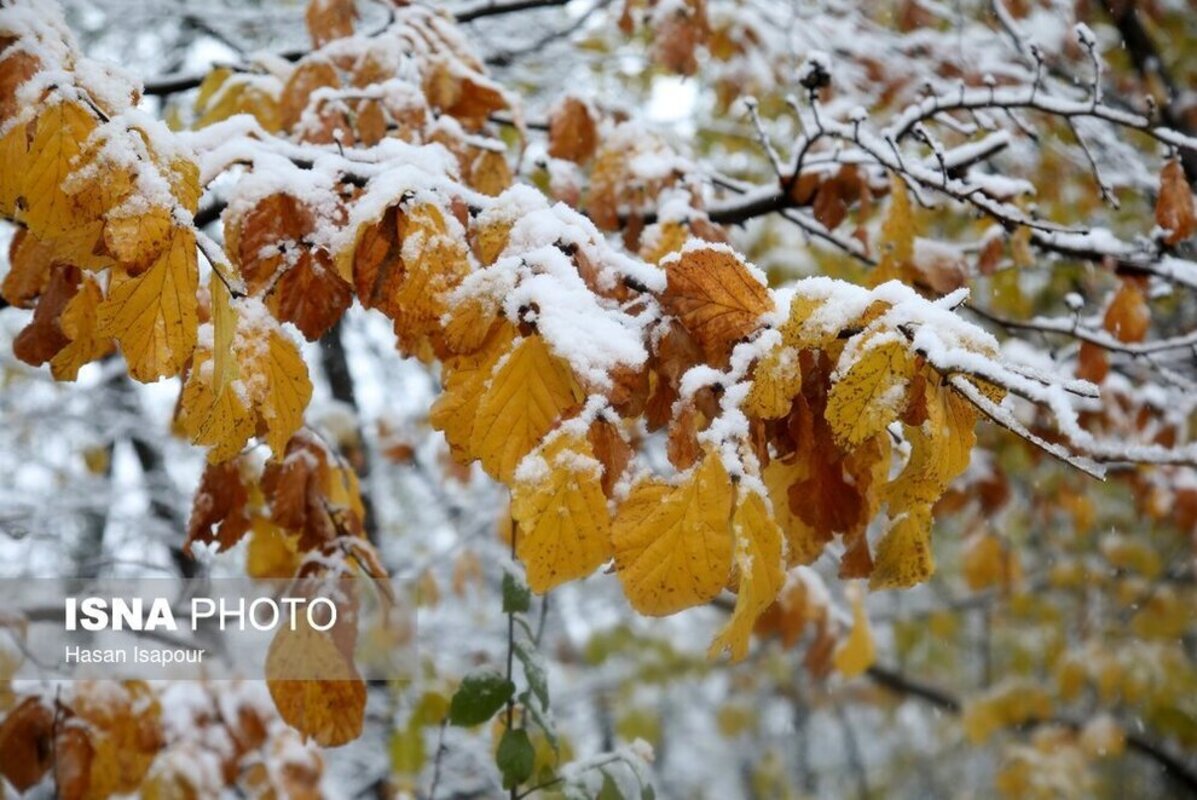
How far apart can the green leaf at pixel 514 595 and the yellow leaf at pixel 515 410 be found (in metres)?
0.57

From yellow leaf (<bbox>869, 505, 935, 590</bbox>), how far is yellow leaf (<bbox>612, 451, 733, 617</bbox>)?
0.27 metres

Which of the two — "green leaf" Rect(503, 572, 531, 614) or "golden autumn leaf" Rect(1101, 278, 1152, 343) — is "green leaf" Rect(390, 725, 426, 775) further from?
"golden autumn leaf" Rect(1101, 278, 1152, 343)

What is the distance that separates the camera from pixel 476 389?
110cm

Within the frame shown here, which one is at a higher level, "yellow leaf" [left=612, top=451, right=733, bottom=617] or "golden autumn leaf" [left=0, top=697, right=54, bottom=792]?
"yellow leaf" [left=612, top=451, right=733, bottom=617]

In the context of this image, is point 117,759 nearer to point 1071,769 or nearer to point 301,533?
point 301,533

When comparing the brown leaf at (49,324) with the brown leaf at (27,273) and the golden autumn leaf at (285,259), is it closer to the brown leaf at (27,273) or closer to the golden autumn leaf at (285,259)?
the brown leaf at (27,273)

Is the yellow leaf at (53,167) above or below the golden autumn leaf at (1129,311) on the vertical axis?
above

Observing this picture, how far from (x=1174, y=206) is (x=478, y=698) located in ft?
5.79

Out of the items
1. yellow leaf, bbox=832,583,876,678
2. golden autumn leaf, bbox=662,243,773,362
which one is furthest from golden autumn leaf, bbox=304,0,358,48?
yellow leaf, bbox=832,583,876,678

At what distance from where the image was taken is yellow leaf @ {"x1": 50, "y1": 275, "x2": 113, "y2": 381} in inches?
52.8

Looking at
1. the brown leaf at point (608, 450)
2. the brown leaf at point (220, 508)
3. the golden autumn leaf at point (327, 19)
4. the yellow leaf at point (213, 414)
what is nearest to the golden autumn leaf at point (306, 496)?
the brown leaf at point (220, 508)

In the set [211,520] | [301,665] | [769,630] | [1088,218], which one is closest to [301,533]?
[211,520]

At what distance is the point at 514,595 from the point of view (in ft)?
5.20

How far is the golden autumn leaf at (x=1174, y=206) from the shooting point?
6.55 feet
